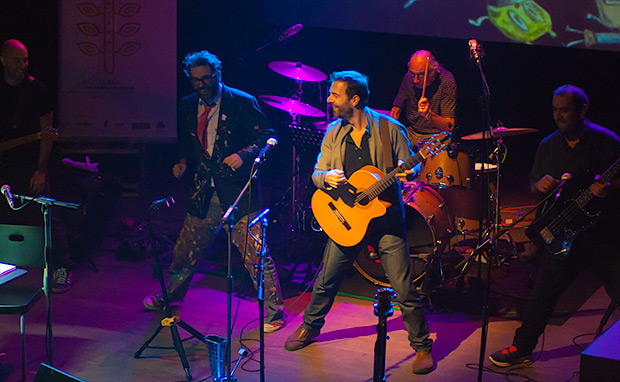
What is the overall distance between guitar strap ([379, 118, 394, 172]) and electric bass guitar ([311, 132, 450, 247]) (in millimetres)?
92

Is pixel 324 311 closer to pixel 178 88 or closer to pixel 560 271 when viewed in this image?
pixel 560 271

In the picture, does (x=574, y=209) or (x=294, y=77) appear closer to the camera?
(x=574, y=209)

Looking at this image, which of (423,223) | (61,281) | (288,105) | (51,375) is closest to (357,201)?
(423,223)

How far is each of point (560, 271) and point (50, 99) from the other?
510 cm

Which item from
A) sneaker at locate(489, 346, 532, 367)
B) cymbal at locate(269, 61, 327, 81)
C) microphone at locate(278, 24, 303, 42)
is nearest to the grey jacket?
sneaker at locate(489, 346, 532, 367)

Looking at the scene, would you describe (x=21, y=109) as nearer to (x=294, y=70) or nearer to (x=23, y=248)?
(x=23, y=248)

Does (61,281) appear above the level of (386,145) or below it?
below

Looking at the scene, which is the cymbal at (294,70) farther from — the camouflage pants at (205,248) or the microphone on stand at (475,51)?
the microphone on stand at (475,51)

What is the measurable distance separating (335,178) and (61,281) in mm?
3620

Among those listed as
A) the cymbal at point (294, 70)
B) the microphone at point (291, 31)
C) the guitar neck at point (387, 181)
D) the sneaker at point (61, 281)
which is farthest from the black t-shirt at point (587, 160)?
the sneaker at point (61, 281)

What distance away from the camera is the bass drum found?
6.05 m

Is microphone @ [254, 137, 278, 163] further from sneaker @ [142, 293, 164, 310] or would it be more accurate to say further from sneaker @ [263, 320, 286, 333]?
sneaker @ [142, 293, 164, 310]

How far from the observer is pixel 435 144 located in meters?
4.04

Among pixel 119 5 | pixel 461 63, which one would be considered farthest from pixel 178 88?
pixel 461 63
